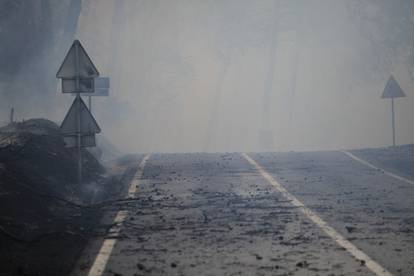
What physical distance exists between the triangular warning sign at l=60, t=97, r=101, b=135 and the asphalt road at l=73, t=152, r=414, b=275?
1.74 meters

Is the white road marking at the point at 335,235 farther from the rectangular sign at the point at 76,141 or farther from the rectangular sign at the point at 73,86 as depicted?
the rectangular sign at the point at 73,86

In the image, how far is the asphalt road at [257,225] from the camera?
8.14 m

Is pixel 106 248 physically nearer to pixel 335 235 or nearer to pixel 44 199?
pixel 335 235

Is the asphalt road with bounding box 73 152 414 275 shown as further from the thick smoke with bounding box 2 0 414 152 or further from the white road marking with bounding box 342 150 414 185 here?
the thick smoke with bounding box 2 0 414 152

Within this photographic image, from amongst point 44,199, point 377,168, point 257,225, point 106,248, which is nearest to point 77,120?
point 44,199

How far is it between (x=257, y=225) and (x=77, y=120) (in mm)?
5607

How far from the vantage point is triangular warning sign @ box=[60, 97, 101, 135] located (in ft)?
47.8

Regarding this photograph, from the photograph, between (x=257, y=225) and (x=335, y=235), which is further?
(x=257, y=225)

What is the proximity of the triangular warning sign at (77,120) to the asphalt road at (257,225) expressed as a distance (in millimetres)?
1736

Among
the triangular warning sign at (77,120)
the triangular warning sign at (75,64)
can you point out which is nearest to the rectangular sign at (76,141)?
the triangular warning sign at (77,120)

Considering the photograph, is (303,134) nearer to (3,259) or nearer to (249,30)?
(249,30)

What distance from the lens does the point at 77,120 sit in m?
14.6

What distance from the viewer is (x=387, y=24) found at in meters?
52.8

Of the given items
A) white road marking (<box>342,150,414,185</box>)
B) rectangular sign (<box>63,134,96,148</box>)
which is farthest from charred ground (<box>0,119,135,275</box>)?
white road marking (<box>342,150,414,185</box>)
